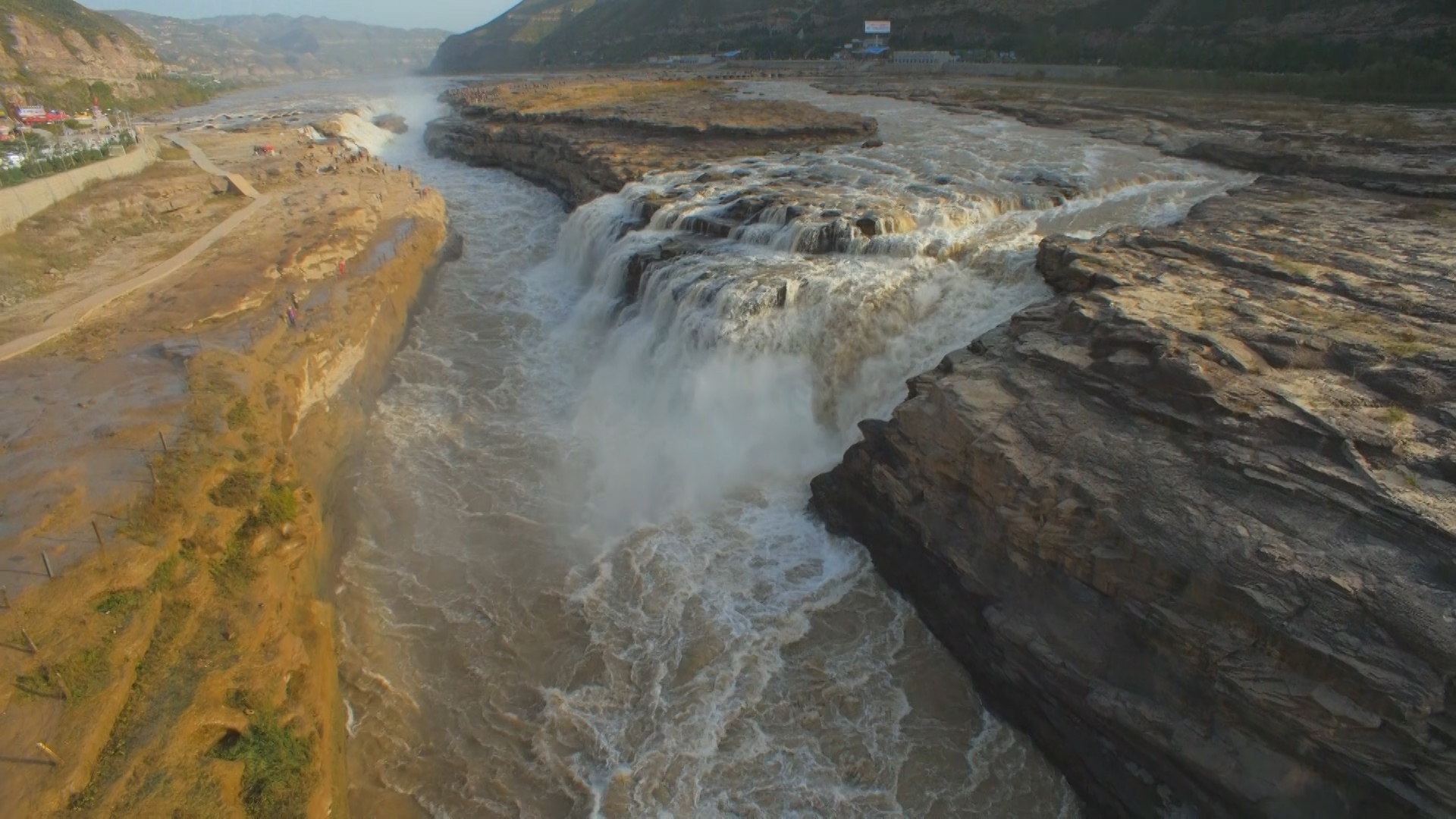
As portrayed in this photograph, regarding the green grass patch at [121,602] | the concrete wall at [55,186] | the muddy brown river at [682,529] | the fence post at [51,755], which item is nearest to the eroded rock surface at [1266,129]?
the muddy brown river at [682,529]

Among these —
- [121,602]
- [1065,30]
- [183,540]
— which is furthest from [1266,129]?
[1065,30]

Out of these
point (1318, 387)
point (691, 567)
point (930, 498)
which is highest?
point (1318, 387)

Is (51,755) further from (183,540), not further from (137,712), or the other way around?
(183,540)

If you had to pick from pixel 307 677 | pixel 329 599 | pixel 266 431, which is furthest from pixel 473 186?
pixel 307 677

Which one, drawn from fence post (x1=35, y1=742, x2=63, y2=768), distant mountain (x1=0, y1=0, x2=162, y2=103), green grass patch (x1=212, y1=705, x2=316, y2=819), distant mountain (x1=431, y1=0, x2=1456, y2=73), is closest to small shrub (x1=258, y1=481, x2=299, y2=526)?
green grass patch (x1=212, y1=705, x2=316, y2=819)

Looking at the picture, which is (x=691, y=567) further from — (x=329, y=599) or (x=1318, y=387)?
(x=1318, y=387)
